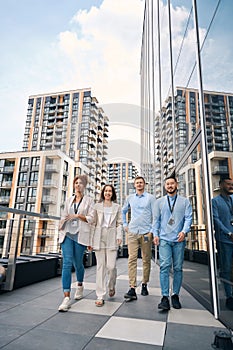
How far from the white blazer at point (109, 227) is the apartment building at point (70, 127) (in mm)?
36608

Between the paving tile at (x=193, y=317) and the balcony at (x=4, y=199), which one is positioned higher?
the balcony at (x=4, y=199)

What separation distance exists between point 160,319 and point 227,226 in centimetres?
83

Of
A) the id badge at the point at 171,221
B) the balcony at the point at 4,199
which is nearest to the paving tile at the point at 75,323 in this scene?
the id badge at the point at 171,221

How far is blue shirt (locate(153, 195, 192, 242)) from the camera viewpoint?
215 cm

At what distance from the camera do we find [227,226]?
5.11 ft

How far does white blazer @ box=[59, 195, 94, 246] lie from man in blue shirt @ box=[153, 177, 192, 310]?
638mm

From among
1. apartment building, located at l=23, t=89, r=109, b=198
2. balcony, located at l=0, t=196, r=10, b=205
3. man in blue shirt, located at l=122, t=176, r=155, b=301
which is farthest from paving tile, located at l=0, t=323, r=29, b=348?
apartment building, located at l=23, t=89, r=109, b=198

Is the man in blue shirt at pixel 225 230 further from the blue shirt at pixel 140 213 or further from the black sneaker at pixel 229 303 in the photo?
the blue shirt at pixel 140 213

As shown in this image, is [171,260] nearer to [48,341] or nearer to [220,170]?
[220,170]

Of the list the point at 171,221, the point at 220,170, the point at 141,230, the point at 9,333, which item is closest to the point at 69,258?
the point at 9,333

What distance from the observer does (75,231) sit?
208cm

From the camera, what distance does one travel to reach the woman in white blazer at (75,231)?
79.0 inches

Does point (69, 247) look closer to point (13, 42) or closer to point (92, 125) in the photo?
point (13, 42)

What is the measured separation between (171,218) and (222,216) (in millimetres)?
611
